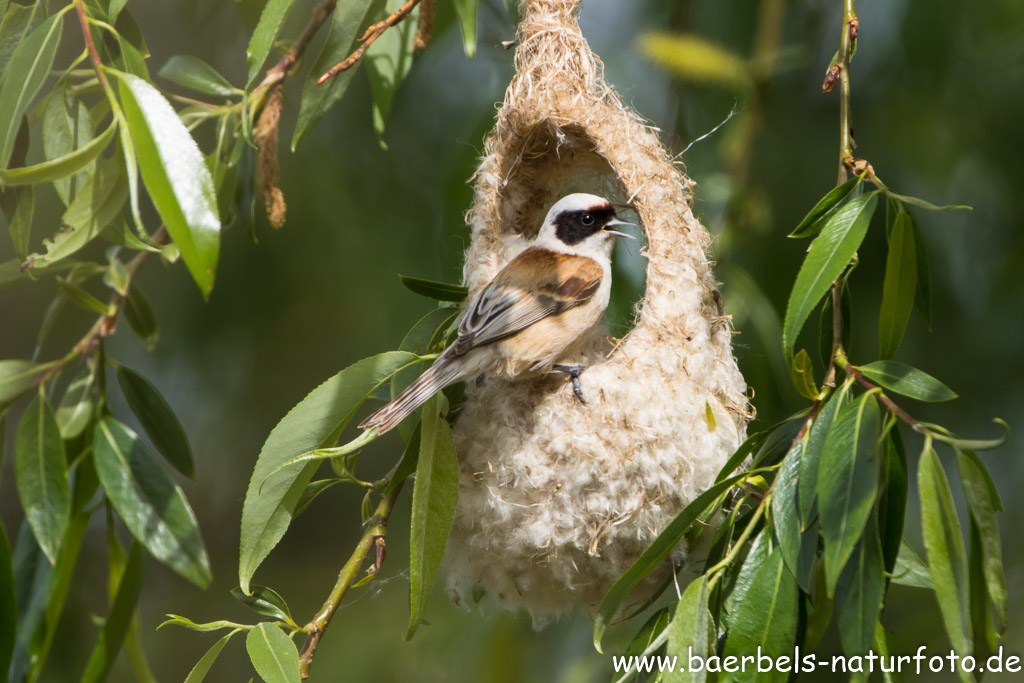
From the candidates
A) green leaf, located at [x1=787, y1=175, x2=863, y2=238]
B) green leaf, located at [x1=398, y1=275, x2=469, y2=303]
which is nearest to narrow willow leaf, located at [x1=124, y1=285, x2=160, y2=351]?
green leaf, located at [x1=398, y1=275, x2=469, y2=303]

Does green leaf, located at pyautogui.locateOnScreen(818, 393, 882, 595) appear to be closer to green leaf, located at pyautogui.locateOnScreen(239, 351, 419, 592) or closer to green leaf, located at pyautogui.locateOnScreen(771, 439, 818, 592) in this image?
green leaf, located at pyautogui.locateOnScreen(771, 439, 818, 592)

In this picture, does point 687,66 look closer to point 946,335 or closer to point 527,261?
point 527,261

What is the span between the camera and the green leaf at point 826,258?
1545 millimetres

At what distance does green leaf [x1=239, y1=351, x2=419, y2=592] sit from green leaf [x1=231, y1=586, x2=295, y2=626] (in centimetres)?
13

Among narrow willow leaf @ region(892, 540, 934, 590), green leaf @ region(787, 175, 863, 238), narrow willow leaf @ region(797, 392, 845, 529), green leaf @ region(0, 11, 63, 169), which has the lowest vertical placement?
narrow willow leaf @ region(892, 540, 934, 590)

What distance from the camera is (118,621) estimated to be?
228cm

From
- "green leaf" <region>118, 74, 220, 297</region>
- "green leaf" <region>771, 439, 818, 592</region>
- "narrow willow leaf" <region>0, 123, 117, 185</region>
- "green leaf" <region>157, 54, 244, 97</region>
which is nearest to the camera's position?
"green leaf" <region>118, 74, 220, 297</region>

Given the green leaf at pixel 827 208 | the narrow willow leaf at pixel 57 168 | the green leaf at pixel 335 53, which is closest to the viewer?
the narrow willow leaf at pixel 57 168

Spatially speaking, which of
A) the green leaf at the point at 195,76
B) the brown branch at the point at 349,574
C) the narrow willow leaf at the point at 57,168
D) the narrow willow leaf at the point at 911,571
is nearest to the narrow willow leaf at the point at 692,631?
the narrow willow leaf at the point at 911,571

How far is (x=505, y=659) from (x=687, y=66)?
2.23m

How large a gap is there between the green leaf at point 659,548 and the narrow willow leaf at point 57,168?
120 centimetres

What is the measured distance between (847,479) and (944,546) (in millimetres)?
180

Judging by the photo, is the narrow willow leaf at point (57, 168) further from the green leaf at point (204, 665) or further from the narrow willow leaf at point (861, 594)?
the narrow willow leaf at point (861, 594)

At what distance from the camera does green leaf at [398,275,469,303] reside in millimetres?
2025
